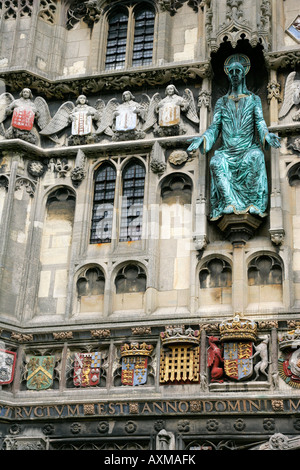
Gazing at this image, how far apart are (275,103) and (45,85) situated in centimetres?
569

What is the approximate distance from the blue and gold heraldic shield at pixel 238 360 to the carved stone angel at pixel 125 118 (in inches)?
226

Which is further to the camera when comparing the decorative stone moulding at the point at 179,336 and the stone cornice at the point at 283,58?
the stone cornice at the point at 283,58

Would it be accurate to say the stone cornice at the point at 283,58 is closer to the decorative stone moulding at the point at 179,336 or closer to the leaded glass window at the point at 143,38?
the leaded glass window at the point at 143,38

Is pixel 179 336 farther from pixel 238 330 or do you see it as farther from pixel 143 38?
pixel 143 38

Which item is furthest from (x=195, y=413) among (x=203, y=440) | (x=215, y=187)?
(x=215, y=187)

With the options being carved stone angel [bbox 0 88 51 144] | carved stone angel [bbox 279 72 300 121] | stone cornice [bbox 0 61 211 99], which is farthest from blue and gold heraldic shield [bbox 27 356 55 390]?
carved stone angel [bbox 279 72 300 121]

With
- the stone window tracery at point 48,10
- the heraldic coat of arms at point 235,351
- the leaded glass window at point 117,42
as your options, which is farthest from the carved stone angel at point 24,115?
the heraldic coat of arms at point 235,351

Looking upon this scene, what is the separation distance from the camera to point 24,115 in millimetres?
22141

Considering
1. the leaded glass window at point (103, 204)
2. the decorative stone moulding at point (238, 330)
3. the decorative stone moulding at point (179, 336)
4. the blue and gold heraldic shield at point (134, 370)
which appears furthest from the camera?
the leaded glass window at point (103, 204)

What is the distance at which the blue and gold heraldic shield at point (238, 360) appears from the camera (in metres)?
18.4

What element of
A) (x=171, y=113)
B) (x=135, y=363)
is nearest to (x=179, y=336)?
(x=135, y=363)

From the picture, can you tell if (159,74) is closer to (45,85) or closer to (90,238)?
(45,85)

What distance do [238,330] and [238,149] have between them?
4.31 m

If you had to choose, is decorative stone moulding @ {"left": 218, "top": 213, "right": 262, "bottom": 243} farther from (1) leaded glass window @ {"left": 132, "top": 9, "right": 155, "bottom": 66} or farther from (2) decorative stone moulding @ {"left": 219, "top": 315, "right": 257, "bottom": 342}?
(1) leaded glass window @ {"left": 132, "top": 9, "right": 155, "bottom": 66}
